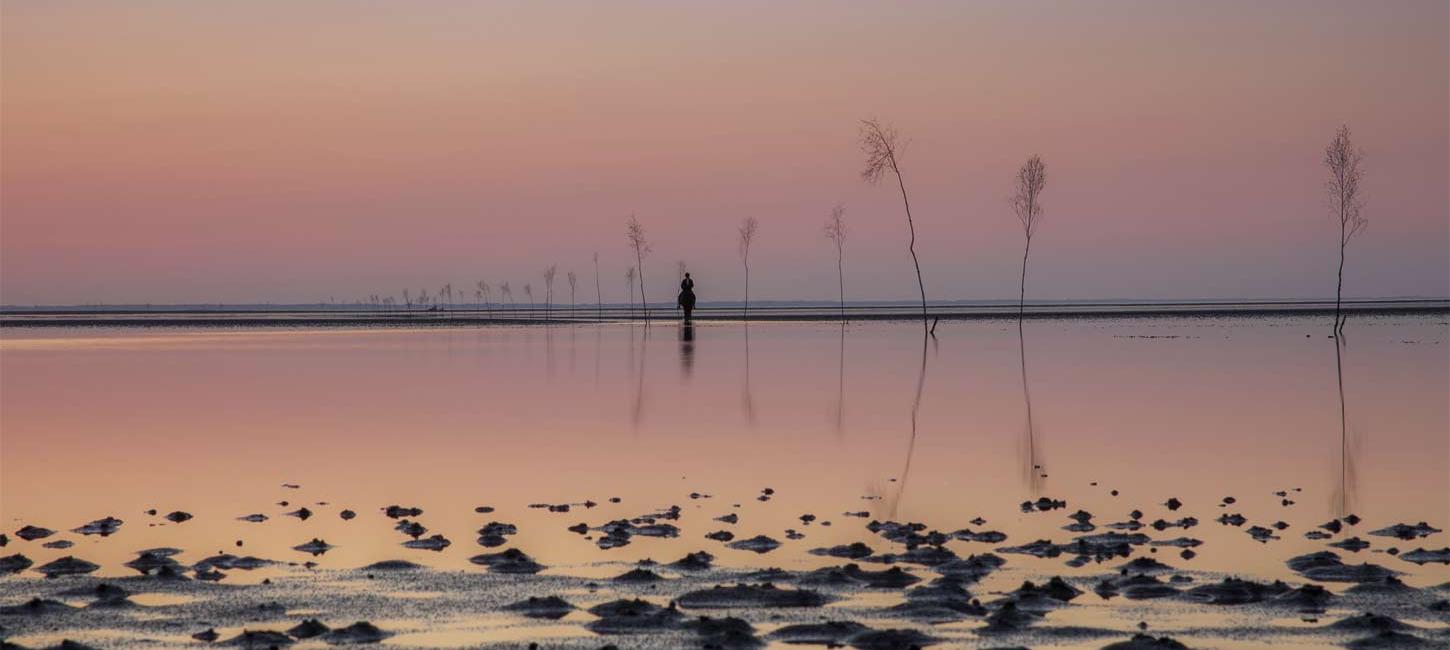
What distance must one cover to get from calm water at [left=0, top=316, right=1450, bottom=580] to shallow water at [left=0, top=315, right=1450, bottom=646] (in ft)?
0.26

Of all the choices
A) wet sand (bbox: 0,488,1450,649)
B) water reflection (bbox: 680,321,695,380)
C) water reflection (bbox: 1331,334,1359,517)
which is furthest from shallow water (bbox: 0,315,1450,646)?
water reflection (bbox: 680,321,695,380)

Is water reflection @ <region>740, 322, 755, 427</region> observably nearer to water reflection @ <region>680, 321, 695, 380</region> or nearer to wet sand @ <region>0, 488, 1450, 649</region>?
water reflection @ <region>680, 321, 695, 380</region>

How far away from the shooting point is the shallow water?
14.2 m

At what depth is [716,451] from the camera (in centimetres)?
2103

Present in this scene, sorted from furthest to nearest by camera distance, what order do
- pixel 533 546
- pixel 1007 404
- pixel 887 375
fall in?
pixel 887 375, pixel 1007 404, pixel 533 546

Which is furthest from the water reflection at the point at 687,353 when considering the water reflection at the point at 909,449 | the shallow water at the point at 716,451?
the water reflection at the point at 909,449

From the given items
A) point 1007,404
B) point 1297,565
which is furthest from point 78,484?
point 1007,404

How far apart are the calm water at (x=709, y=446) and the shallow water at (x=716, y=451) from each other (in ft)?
0.26

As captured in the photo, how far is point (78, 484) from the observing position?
18156 millimetres

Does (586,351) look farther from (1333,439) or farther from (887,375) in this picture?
(1333,439)

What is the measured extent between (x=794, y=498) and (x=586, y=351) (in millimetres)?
38604

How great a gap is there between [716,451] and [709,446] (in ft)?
2.28

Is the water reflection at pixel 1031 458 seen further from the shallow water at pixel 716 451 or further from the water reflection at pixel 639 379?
the water reflection at pixel 639 379

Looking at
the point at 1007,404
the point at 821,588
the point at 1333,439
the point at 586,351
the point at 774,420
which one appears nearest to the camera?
the point at 821,588
